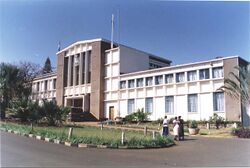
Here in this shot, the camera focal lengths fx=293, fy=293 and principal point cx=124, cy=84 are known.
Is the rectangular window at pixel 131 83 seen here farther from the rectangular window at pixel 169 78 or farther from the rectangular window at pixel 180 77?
the rectangular window at pixel 180 77

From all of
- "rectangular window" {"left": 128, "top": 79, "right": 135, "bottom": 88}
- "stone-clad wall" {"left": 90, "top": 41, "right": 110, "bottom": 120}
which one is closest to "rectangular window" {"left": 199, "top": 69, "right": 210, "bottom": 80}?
"rectangular window" {"left": 128, "top": 79, "right": 135, "bottom": 88}

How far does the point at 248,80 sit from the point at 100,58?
25.9 metres

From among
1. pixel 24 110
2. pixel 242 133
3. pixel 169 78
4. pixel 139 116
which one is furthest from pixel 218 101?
pixel 24 110

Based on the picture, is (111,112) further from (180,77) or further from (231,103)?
(231,103)

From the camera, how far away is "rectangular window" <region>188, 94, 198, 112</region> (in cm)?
3419

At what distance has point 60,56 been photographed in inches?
2142

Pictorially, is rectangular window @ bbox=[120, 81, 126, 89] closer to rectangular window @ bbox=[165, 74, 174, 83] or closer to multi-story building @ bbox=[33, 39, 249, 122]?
multi-story building @ bbox=[33, 39, 249, 122]

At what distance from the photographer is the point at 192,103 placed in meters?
34.6

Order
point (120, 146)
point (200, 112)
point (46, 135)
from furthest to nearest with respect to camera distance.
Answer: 1. point (200, 112)
2. point (46, 135)
3. point (120, 146)

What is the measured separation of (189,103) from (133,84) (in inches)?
367

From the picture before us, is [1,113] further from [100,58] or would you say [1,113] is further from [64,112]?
[100,58]

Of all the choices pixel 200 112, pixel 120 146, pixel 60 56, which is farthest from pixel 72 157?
pixel 60 56

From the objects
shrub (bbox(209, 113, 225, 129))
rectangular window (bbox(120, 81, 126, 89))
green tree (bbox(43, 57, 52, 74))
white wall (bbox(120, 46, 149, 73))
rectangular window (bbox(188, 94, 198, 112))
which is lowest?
shrub (bbox(209, 113, 225, 129))

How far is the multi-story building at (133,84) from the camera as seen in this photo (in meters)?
32.5
